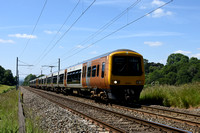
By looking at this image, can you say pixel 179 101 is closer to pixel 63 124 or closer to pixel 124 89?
pixel 124 89

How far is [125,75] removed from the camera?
13.3 m

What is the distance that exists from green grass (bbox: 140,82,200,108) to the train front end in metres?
1.90

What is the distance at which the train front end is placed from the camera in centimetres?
1313

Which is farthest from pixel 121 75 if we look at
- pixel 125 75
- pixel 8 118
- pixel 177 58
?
pixel 177 58

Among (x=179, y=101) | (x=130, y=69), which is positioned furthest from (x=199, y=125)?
(x=130, y=69)

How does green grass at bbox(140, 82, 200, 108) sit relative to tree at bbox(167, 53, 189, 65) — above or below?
below

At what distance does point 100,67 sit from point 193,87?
18.2 feet

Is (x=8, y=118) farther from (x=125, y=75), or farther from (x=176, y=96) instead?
(x=176, y=96)

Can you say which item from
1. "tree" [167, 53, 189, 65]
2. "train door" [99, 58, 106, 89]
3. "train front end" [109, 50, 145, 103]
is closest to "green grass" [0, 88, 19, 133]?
"train door" [99, 58, 106, 89]

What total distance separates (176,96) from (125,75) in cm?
Result: 319

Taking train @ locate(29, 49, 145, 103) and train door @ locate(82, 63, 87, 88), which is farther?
train door @ locate(82, 63, 87, 88)

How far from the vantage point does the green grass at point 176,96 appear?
1252 cm

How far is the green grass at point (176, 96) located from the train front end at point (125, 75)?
1897mm

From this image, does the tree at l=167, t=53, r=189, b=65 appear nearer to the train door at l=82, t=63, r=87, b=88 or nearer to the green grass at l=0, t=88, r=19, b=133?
the train door at l=82, t=63, r=87, b=88
